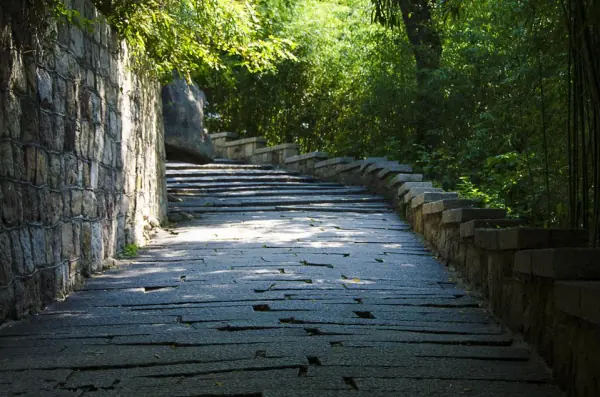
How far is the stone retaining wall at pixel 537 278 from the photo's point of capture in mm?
3154

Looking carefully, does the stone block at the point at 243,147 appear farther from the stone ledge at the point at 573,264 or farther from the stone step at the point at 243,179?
the stone ledge at the point at 573,264

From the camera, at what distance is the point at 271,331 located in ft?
14.9

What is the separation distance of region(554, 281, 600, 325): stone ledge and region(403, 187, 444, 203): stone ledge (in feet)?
18.5

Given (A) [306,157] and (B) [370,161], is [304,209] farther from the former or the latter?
(A) [306,157]

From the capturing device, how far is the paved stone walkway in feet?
11.6

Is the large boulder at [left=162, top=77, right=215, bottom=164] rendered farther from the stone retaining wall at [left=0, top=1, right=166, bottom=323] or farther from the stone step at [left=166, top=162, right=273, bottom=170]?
the stone retaining wall at [left=0, top=1, right=166, bottom=323]

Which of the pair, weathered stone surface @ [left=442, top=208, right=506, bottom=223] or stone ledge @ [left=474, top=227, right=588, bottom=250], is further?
weathered stone surface @ [left=442, top=208, right=506, bottom=223]

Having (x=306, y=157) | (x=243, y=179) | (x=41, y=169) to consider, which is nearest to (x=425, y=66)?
(x=306, y=157)

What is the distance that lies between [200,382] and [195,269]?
3.20 metres

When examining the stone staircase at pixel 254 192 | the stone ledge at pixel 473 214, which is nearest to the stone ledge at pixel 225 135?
the stone staircase at pixel 254 192

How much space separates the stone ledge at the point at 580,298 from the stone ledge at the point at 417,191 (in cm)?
564

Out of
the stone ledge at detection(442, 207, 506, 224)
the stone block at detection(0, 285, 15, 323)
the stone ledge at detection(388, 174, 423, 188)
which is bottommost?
the stone block at detection(0, 285, 15, 323)

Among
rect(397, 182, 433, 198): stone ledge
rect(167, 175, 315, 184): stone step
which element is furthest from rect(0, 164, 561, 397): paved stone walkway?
rect(167, 175, 315, 184): stone step

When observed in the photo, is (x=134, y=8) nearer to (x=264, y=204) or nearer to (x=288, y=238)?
(x=288, y=238)
